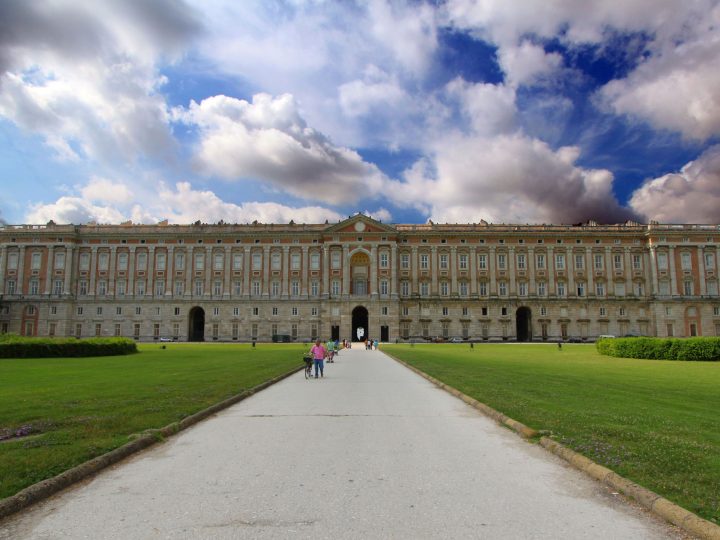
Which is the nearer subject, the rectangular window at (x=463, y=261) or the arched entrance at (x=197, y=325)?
the rectangular window at (x=463, y=261)

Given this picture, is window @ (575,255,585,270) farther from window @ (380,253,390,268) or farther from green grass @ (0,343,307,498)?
green grass @ (0,343,307,498)

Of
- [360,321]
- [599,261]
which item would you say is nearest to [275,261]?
[360,321]

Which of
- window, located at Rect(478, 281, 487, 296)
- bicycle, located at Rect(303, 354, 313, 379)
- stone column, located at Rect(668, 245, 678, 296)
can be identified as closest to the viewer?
bicycle, located at Rect(303, 354, 313, 379)

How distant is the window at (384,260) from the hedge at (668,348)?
44630 millimetres

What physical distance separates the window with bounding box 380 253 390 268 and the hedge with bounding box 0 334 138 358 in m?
50.0

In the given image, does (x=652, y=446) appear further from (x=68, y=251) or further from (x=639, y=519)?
(x=68, y=251)

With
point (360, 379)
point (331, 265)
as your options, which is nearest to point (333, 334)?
point (331, 265)

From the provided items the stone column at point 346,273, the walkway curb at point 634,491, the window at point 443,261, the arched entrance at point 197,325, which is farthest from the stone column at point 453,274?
the walkway curb at point 634,491

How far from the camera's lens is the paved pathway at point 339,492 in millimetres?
5539

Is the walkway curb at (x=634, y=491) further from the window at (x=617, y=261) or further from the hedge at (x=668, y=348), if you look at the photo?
the window at (x=617, y=261)

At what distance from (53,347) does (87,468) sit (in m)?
34.4

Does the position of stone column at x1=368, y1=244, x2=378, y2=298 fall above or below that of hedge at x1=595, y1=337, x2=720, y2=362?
above

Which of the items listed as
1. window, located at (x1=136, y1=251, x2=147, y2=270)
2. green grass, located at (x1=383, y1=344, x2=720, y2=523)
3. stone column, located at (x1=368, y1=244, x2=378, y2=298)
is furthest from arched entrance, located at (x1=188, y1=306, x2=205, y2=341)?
green grass, located at (x1=383, y1=344, x2=720, y2=523)

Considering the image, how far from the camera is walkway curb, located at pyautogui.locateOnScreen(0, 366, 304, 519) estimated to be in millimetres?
6156
